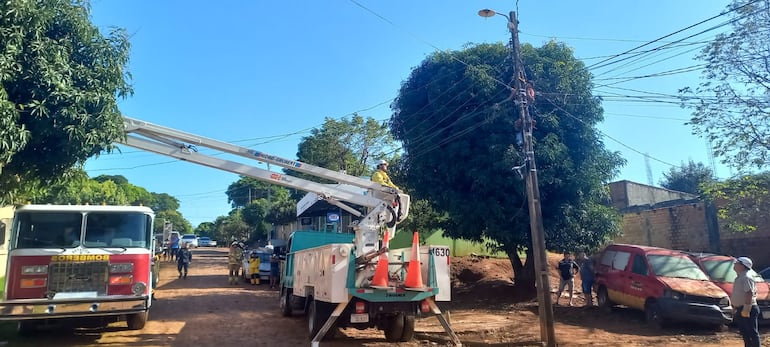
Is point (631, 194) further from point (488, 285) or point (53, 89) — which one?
point (53, 89)

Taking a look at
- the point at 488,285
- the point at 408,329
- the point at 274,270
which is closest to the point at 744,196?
the point at 488,285

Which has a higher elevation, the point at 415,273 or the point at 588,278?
the point at 415,273

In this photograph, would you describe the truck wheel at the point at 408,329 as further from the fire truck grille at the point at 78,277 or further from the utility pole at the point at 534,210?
the fire truck grille at the point at 78,277

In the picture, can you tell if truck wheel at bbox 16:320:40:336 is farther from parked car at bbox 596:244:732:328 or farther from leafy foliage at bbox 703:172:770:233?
leafy foliage at bbox 703:172:770:233

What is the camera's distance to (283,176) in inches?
461

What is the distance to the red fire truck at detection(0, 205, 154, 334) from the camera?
30.2 ft

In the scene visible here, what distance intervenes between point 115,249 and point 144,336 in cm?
198

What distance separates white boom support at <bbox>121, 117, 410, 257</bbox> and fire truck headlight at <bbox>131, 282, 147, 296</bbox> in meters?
2.67

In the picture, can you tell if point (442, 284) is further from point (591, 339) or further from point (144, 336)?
point (144, 336)

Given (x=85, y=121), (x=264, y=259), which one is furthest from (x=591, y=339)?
(x=264, y=259)

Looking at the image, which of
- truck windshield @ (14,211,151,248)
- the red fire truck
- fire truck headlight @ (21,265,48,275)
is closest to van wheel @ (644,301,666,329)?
the red fire truck

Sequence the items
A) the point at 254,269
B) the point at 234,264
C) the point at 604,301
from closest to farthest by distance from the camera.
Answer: the point at 604,301
the point at 254,269
the point at 234,264

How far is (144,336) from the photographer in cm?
1062

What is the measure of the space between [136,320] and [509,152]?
1020 centimetres
